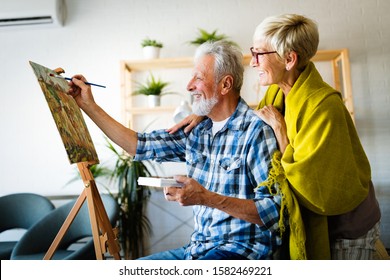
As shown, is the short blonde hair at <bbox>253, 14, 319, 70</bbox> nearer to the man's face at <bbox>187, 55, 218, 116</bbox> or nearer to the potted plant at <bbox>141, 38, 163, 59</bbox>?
the man's face at <bbox>187, 55, 218, 116</bbox>

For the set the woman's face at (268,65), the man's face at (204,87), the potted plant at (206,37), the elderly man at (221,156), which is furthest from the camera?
the potted plant at (206,37)

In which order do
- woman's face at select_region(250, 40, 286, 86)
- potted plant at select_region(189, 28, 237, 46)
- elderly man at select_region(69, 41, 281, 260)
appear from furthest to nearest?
potted plant at select_region(189, 28, 237, 46) < woman's face at select_region(250, 40, 286, 86) < elderly man at select_region(69, 41, 281, 260)

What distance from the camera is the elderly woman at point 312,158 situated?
102cm

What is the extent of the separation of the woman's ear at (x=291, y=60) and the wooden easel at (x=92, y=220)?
807mm

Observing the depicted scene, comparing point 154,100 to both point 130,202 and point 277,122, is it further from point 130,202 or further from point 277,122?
point 277,122

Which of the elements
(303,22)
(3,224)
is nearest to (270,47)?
(303,22)

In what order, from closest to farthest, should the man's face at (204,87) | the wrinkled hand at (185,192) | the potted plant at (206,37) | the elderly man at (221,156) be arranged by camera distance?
the wrinkled hand at (185,192), the elderly man at (221,156), the man's face at (204,87), the potted plant at (206,37)

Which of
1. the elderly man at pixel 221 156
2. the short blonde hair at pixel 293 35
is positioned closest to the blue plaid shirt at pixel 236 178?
the elderly man at pixel 221 156

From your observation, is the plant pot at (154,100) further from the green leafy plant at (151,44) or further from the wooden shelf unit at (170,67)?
the green leafy plant at (151,44)

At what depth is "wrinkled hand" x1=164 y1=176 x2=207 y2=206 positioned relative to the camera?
3.18ft

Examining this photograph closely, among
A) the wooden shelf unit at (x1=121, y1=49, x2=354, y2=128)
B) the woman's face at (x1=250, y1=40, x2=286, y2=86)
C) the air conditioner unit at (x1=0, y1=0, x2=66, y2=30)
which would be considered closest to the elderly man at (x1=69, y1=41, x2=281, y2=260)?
the woman's face at (x1=250, y1=40, x2=286, y2=86)

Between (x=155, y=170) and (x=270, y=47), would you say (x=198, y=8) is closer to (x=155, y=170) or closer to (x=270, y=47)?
(x=155, y=170)

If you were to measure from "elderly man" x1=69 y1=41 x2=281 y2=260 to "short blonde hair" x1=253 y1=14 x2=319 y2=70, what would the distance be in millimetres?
191
